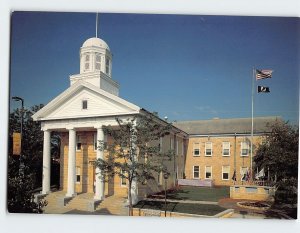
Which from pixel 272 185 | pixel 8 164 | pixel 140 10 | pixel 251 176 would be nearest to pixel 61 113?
pixel 8 164

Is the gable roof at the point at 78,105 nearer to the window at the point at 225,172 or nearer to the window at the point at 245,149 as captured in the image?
the window at the point at 225,172

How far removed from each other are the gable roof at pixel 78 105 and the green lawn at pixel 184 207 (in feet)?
8.62

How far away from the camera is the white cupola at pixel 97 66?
9.68 metres

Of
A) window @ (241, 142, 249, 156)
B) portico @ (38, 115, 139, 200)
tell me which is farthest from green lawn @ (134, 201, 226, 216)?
window @ (241, 142, 249, 156)

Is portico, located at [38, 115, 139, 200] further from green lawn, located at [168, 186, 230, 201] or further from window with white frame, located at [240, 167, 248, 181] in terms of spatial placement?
window with white frame, located at [240, 167, 248, 181]

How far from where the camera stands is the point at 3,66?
31.1ft

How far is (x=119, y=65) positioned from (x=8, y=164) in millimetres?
4154

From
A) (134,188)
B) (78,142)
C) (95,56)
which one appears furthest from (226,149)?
(95,56)

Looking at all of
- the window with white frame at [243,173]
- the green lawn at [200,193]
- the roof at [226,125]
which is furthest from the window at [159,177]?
the window with white frame at [243,173]

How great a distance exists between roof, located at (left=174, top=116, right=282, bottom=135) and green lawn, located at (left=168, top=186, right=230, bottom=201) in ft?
5.25

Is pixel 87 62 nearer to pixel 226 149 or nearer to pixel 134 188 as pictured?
pixel 134 188

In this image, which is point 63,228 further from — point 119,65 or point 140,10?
point 140,10

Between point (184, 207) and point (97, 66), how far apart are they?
15.6 ft

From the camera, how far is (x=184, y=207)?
9484 mm
